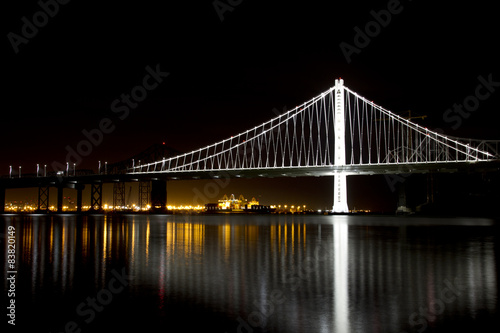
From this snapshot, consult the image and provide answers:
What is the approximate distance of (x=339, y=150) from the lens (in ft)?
152

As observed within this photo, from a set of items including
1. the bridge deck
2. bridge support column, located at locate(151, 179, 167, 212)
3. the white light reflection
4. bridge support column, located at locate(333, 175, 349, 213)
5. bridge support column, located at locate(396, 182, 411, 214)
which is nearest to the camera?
the white light reflection

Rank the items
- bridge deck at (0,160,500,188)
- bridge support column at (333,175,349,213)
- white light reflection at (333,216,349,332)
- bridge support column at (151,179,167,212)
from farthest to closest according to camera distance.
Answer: bridge support column at (151,179,167,212), bridge support column at (333,175,349,213), bridge deck at (0,160,500,188), white light reflection at (333,216,349,332)

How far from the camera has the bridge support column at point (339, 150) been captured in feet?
151

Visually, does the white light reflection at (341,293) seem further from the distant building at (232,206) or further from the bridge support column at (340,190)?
the distant building at (232,206)

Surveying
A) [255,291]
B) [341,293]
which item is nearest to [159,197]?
[255,291]

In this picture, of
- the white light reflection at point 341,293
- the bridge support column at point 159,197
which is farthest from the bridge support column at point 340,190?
the bridge support column at point 159,197

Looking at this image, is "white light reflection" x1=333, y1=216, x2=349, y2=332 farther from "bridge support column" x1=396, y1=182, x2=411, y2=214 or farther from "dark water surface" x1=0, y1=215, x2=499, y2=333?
"bridge support column" x1=396, y1=182, x2=411, y2=214

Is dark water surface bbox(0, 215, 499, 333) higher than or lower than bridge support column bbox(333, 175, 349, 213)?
lower

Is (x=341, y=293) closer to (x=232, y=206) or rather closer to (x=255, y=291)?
(x=255, y=291)

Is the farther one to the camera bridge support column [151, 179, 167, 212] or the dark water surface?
bridge support column [151, 179, 167, 212]

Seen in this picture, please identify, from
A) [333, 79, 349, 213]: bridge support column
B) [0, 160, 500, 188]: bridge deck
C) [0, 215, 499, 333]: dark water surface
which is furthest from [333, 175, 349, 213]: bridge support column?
[0, 215, 499, 333]: dark water surface

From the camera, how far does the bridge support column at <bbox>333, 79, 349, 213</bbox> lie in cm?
4594

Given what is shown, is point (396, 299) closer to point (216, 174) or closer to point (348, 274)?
point (348, 274)

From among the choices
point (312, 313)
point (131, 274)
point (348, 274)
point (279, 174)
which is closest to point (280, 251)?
point (348, 274)
